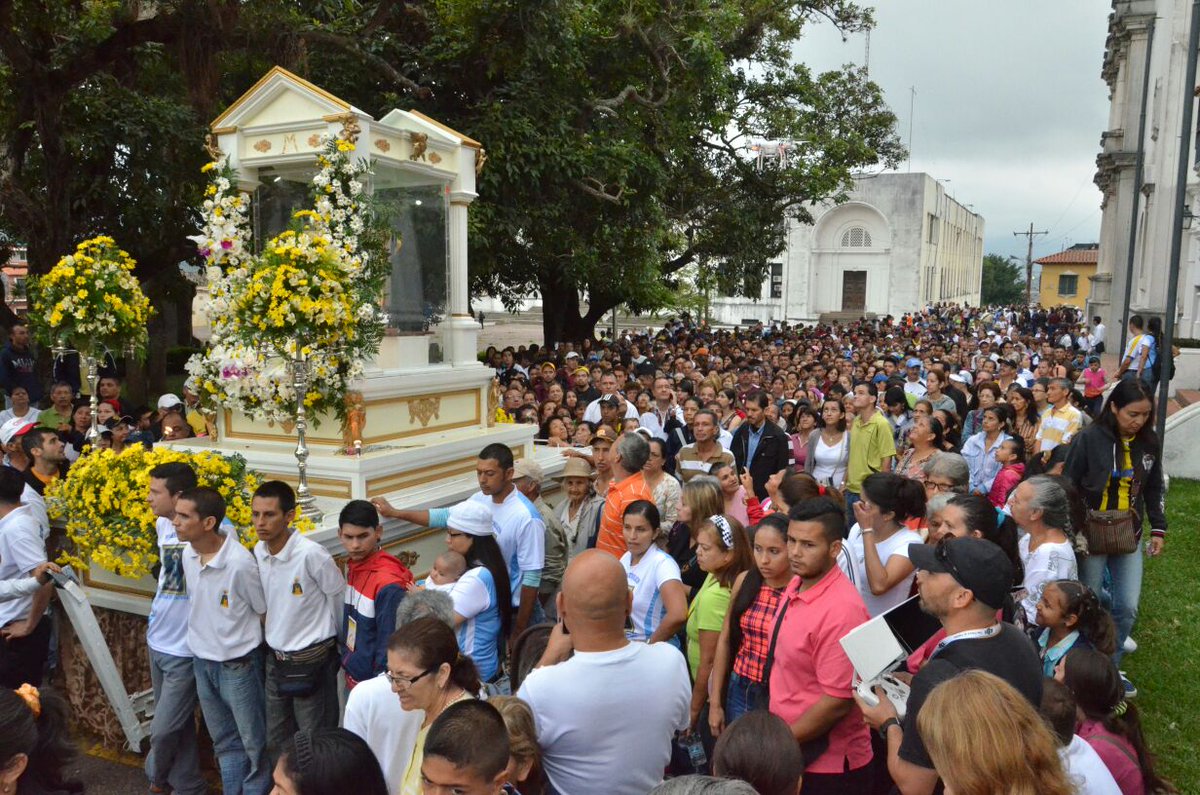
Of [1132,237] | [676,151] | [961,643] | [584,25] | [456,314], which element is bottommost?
[961,643]

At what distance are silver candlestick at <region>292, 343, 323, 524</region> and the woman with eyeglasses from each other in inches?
115

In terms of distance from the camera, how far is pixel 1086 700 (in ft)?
11.5

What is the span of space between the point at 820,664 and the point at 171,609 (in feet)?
11.5

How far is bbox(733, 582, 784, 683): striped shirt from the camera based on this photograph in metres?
3.87

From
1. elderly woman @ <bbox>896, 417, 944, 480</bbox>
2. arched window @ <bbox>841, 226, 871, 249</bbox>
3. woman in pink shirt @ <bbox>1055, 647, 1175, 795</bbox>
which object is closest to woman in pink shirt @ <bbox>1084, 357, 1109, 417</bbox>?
A: elderly woman @ <bbox>896, 417, 944, 480</bbox>

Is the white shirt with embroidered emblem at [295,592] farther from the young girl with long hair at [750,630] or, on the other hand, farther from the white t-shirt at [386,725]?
the young girl with long hair at [750,630]

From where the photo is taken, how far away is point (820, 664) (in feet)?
11.5

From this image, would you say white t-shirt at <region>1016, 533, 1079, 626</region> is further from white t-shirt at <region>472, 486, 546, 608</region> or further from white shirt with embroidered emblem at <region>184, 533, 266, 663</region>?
white shirt with embroidered emblem at <region>184, 533, 266, 663</region>

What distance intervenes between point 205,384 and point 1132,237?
18499 mm

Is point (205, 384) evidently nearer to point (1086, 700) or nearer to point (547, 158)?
point (1086, 700)

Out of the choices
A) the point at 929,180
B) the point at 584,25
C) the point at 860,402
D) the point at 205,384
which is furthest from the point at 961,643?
the point at 929,180

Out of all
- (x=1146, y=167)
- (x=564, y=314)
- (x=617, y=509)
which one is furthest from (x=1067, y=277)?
(x=617, y=509)

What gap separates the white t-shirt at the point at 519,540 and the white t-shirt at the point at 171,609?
65.9 inches

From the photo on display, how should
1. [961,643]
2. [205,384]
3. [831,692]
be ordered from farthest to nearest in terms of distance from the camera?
[205,384] → [831,692] → [961,643]
